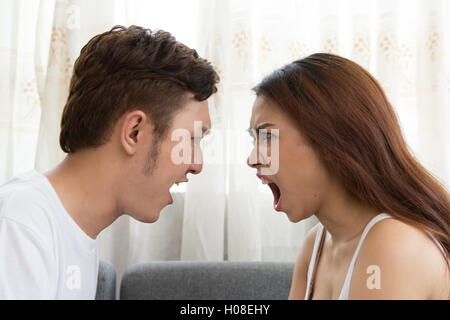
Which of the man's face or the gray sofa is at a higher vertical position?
the man's face

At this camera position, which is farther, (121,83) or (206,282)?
(206,282)

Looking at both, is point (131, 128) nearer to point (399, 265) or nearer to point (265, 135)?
point (265, 135)

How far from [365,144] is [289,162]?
0.17 m

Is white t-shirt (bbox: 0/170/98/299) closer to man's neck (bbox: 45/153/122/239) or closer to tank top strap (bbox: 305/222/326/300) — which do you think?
man's neck (bbox: 45/153/122/239)

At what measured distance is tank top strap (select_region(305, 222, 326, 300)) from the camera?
1.28m

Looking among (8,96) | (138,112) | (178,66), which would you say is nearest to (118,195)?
(138,112)

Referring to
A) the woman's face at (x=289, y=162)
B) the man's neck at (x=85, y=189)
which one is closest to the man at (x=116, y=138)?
the man's neck at (x=85, y=189)

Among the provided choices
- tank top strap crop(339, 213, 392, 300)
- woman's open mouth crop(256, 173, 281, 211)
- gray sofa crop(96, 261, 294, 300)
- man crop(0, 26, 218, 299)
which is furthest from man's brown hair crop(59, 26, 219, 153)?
gray sofa crop(96, 261, 294, 300)

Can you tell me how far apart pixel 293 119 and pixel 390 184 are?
241mm

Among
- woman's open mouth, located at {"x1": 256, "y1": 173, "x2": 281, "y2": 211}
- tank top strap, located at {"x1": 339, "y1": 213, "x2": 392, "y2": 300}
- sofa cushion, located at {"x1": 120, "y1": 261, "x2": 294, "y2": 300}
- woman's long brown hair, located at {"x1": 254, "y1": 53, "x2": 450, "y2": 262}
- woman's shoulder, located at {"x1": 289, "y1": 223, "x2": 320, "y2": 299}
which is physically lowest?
sofa cushion, located at {"x1": 120, "y1": 261, "x2": 294, "y2": 300}

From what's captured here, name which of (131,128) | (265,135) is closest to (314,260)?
(265,135)

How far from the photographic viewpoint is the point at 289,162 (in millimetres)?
1137

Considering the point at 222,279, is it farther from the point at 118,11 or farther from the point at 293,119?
the point at 118,11

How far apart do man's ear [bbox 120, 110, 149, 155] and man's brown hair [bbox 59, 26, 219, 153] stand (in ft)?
0.06
